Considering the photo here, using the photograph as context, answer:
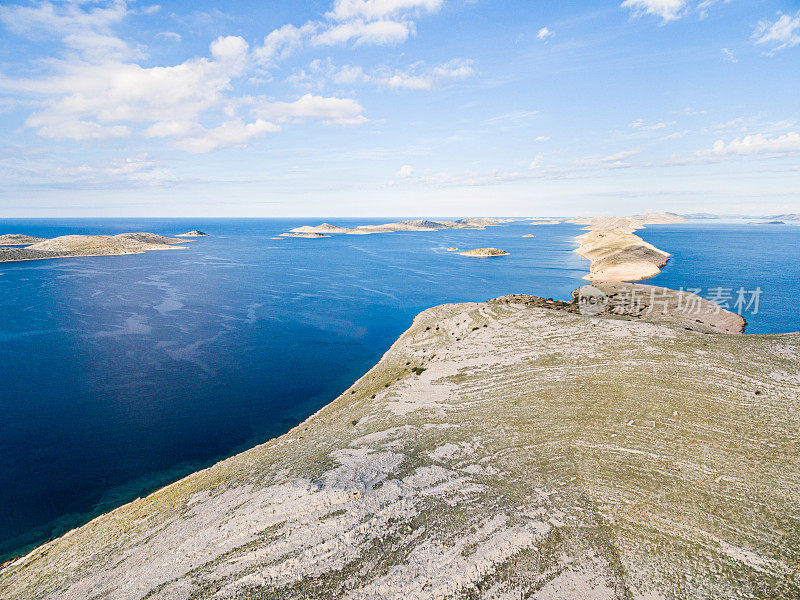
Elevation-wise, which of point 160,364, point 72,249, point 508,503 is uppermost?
point 72,249

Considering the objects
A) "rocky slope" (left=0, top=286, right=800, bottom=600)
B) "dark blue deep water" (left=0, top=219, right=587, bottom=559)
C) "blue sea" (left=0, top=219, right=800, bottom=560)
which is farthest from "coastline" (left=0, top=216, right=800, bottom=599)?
"blue sea" (left=0, top=219, right=800, bottom=560)

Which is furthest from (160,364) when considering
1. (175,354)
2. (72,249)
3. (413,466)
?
(72,249)

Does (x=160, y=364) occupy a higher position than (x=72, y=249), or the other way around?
(x=72, y=249)

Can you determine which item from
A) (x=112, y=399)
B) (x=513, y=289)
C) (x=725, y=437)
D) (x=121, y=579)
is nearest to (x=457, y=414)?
(x=725, y=437)

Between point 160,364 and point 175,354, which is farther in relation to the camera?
point 175,354

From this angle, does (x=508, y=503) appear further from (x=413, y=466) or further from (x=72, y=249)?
(x=72, y=249)

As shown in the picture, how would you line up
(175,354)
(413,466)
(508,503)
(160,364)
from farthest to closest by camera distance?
(175,354), (160,364), (413,466), (508,503)

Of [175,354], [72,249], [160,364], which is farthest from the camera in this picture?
[72,249]

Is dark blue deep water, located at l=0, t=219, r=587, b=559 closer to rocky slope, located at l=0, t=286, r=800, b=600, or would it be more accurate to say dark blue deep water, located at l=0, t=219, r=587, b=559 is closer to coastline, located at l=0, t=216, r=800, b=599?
coastline, located at l=0, t=216, r=800, b=599
